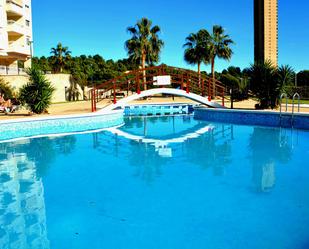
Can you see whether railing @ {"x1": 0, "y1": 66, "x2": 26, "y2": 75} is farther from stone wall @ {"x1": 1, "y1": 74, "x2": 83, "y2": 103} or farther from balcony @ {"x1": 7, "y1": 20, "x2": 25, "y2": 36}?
balcony @ {"x1": 7, "y1": 20, "x2": 25, "y2": 36}

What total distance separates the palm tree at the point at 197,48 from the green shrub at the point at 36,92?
62.7ft

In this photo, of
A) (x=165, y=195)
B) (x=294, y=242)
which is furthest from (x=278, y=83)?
(x=294, y=242)

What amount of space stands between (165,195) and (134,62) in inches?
1038

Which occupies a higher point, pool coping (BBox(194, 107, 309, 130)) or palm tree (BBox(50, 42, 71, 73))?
palm tree (BBox(50, 42, 71, 73))

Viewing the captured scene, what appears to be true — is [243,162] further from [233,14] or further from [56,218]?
[233,14]

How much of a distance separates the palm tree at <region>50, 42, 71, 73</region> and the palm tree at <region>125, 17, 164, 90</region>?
19.2 m

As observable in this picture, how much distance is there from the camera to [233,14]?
38.2 metres

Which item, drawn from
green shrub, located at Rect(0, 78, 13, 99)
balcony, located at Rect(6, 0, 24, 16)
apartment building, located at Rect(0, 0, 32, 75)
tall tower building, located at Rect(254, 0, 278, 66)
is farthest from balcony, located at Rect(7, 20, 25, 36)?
tall tower building, located at Rect(254, 0, 278, 66)

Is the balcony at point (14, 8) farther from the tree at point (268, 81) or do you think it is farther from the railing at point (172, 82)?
the tree at point (268, 81)

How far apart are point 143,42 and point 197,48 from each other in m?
5.72

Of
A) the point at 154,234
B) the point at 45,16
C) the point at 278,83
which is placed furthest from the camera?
the point at 45,16

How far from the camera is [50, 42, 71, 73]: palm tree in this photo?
4634 cm

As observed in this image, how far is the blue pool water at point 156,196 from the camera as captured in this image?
4.06 metres

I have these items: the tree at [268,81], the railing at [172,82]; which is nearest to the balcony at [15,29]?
the railing at [172,82]
